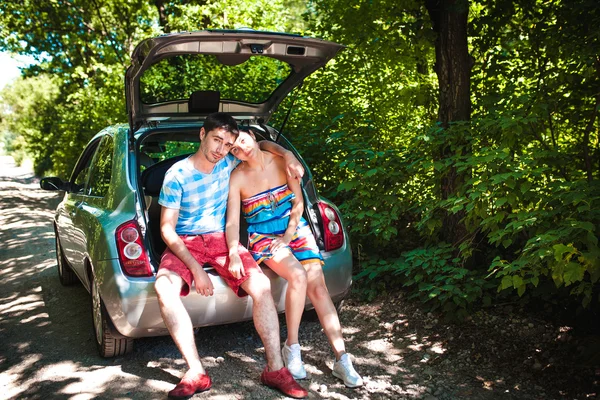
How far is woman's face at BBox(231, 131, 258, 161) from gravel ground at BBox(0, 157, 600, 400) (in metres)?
1.56

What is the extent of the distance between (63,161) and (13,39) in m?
4.46

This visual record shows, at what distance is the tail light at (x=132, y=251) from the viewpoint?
4.08m

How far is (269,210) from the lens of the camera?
450cm

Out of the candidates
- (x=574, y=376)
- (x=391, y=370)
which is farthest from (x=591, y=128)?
(x=391, y=370)

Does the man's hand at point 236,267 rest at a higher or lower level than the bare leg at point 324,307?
higher

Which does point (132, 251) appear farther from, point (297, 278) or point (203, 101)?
point (203, 101)

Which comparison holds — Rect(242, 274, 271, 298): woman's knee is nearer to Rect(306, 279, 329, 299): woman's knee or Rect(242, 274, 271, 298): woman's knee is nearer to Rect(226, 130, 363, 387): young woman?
Rect(226, 130, 363, 387): young woman

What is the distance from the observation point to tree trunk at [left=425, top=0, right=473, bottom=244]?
19.1 ft

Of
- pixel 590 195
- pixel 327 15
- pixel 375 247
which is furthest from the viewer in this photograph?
pixel 327 15

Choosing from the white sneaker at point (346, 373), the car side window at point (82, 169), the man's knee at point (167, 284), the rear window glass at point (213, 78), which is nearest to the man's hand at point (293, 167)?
the man's knee at point (167, 284)

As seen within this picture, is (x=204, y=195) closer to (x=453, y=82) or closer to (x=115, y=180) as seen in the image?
(x=115, y=180)

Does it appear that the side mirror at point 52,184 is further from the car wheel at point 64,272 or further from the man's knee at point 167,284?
the man's knee at point 167,284

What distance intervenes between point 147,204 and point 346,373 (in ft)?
7.07

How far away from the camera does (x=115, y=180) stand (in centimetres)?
462
